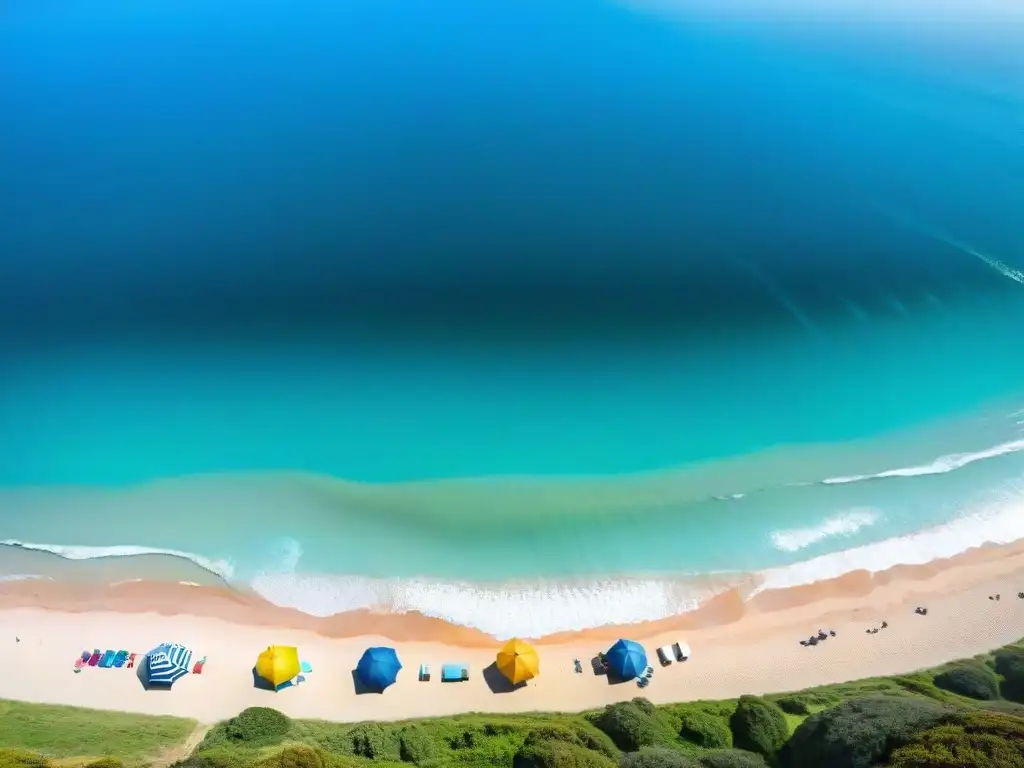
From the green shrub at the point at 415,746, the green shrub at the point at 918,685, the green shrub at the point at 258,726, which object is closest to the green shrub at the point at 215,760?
the green shrub at the point at 258,726

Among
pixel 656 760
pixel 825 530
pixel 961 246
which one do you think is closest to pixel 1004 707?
pixel 825 530

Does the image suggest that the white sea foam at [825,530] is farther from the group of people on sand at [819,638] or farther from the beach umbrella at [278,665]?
the beach umbrella at [278,665]

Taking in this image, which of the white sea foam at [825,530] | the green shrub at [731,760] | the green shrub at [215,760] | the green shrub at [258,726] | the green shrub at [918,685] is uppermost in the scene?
the white sea foam at [825,530]

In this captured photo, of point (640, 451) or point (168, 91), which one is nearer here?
point (640, 451)

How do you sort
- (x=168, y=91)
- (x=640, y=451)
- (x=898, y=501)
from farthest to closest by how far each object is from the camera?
(x=168, y=91) < (x=640, y=451) < (x=898, y=501)

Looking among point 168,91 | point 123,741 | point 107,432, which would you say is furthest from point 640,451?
point 168,91

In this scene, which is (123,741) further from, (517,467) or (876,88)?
(876,88)
